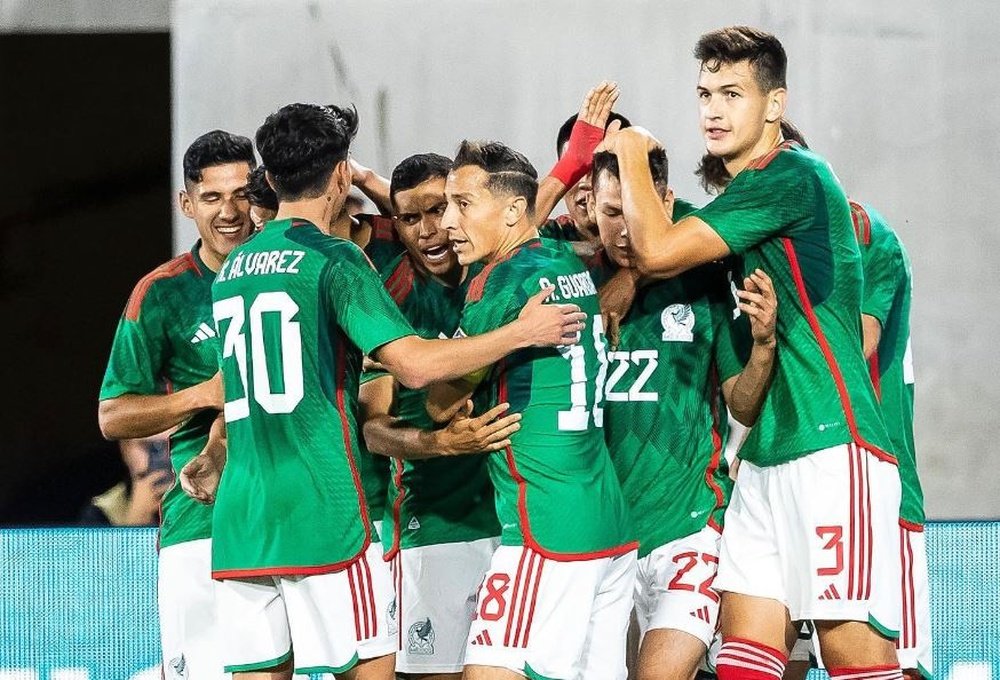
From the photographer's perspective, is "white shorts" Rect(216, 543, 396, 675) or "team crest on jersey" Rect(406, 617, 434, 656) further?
"team crest on jersey" Rect(406, 617, 434, 656)

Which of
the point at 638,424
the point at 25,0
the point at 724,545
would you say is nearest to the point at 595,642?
the point at 724,545

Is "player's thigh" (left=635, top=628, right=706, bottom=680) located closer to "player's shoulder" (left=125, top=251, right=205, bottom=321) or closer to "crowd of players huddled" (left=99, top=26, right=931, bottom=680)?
"crowd of players huddled" (left=99, top=26, right=931, bottom=680)

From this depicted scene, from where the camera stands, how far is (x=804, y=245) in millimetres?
3955

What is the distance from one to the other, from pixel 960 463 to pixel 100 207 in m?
5.03

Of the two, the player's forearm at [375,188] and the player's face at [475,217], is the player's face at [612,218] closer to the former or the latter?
the player's face at [475,217]

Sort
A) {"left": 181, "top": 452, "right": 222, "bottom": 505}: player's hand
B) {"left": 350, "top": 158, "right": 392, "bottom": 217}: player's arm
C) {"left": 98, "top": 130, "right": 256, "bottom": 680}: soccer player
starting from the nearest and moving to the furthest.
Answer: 1. {"left": 181, "top": 452, "right": 222, "bottom": 505}: player's hand
2. {"left": 98, "top": 130, "right": 256, "bottom": 680}: soccer player
3. {"left": 350, "top": 158, "right": 392, "bottom": 217}: player's arm

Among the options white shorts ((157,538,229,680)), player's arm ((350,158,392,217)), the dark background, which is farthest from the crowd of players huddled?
the dark background

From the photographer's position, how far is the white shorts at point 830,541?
383 centimetres

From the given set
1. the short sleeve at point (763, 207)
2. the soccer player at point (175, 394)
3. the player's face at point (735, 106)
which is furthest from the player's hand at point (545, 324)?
the soccer player at point (175, 394)

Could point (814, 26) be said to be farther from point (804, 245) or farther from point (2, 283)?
point (2, 283)

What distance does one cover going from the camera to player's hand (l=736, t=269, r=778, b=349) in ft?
12.8

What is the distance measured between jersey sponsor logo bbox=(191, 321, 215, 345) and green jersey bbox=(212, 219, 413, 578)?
2.96ft

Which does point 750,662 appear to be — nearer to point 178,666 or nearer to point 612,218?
point 612,218

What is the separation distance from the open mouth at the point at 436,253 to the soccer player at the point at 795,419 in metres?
1.19
